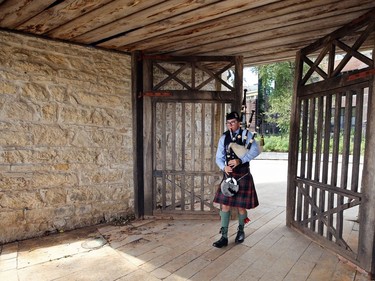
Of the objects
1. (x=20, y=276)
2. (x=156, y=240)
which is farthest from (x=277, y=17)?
(x=20, y=276)

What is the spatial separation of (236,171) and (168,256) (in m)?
1.30

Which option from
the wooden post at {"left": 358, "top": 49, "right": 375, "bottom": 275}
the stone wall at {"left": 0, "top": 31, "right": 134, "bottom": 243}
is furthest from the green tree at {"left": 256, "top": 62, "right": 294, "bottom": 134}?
the wooden post at {"left": 358, "top": 49, "right": 375, "bottom": 275}

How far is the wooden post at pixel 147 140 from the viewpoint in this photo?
421 cm

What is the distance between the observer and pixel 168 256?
10.1ft

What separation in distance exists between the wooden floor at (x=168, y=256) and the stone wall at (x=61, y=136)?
345mm

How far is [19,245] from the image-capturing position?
3.30m

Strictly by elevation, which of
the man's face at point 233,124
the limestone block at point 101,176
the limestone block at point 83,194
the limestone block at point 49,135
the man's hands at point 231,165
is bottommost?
the limestone block at point 83,194

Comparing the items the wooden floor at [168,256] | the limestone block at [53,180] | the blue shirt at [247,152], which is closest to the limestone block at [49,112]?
the limestone block at [53,180]

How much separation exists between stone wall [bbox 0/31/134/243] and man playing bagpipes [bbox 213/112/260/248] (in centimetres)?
165

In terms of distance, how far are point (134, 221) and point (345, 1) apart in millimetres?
3873

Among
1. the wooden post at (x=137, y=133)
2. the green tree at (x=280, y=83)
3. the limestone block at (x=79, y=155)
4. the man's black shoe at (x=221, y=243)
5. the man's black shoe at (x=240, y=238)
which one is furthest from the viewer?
the green tree at (x=280, y=83)

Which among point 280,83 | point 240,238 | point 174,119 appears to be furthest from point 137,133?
point 280,83

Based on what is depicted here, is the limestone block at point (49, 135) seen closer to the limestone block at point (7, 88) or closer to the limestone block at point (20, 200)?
the limestone block at point (7, 88)

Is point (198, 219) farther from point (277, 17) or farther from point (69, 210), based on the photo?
point (277, 17)
